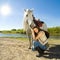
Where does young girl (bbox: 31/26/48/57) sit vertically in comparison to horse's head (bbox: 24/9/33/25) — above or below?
below

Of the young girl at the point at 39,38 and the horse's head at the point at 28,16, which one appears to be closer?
the young girl at the point at 39,38

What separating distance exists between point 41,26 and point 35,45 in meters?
0.85

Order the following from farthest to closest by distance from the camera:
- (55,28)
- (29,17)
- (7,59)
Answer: (55,28)
(29,17)
(7,59)

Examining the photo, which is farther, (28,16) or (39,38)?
(28,16)

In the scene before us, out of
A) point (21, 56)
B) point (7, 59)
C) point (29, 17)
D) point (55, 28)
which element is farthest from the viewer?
point (55, 28)

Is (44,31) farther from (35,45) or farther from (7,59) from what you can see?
(7,59)

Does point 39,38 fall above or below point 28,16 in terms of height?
below

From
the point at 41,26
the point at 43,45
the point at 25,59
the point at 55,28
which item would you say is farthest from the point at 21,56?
the point at 55,28

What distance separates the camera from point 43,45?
7090 mm

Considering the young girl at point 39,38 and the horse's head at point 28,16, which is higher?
the horse's head at point 28,16

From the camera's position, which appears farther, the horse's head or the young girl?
the horse's head

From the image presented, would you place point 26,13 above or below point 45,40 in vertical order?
above

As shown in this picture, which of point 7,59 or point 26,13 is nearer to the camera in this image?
point 7,59

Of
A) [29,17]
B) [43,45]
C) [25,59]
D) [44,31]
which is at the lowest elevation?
[25,59]
